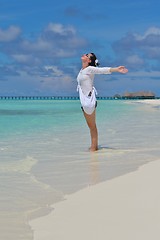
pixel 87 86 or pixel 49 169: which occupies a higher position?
pixel 87 86

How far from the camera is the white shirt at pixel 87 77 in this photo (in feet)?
27.2

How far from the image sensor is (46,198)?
4.64m

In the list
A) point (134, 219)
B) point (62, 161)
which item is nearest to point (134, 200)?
point (134, 219)

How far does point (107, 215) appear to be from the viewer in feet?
12.5

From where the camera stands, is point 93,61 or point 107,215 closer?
point 107,215

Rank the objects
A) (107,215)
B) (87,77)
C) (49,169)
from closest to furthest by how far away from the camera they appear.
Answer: (107,215), (49,169), (87,77)

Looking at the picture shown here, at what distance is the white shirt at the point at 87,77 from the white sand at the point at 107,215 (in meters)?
3.50

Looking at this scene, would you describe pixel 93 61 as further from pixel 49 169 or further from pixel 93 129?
pixel 49 169

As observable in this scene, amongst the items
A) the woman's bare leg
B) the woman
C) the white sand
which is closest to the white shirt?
the woman

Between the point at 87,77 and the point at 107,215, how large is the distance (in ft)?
15.9

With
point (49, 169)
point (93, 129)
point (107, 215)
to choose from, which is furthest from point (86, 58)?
point (107, 215)

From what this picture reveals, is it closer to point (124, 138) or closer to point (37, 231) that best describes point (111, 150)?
point (124, 138)

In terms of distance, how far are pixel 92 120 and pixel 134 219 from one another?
5.18 m

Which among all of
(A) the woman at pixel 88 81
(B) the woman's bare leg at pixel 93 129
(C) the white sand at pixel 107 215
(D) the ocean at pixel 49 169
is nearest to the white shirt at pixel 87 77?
(A) the woman at pixel 88 81
